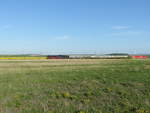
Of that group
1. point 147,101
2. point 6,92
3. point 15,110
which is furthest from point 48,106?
point 147,101

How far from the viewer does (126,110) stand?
686cm

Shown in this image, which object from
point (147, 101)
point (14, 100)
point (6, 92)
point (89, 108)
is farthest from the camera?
point (6, 92)

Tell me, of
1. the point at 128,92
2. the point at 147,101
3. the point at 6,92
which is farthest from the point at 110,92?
the point at 6,92

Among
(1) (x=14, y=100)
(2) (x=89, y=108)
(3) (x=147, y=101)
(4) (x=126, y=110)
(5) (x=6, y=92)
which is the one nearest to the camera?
(4) (x=126, y=110)

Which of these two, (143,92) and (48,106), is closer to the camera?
(48,106)

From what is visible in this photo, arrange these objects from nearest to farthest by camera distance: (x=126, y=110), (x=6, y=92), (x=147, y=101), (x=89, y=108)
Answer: (x=126, y=110) < (x=89, y=108) < (x=147, y=101) < (x=6, y=92)

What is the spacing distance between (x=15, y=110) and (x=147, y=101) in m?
6.10

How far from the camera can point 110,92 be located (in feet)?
32.1

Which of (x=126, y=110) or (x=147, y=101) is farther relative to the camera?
(x=147, y=101)

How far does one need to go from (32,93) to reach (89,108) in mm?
4171

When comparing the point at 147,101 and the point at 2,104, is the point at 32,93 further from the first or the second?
the point at 147,101

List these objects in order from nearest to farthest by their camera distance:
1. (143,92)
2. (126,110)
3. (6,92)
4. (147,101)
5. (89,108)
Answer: (126,110), (89,108), (147,101), (143,92), (6,92)

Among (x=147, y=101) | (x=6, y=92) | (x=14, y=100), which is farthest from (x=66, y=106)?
(x=6, y=92)

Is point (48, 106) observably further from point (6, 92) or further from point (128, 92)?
point (128, 92)
